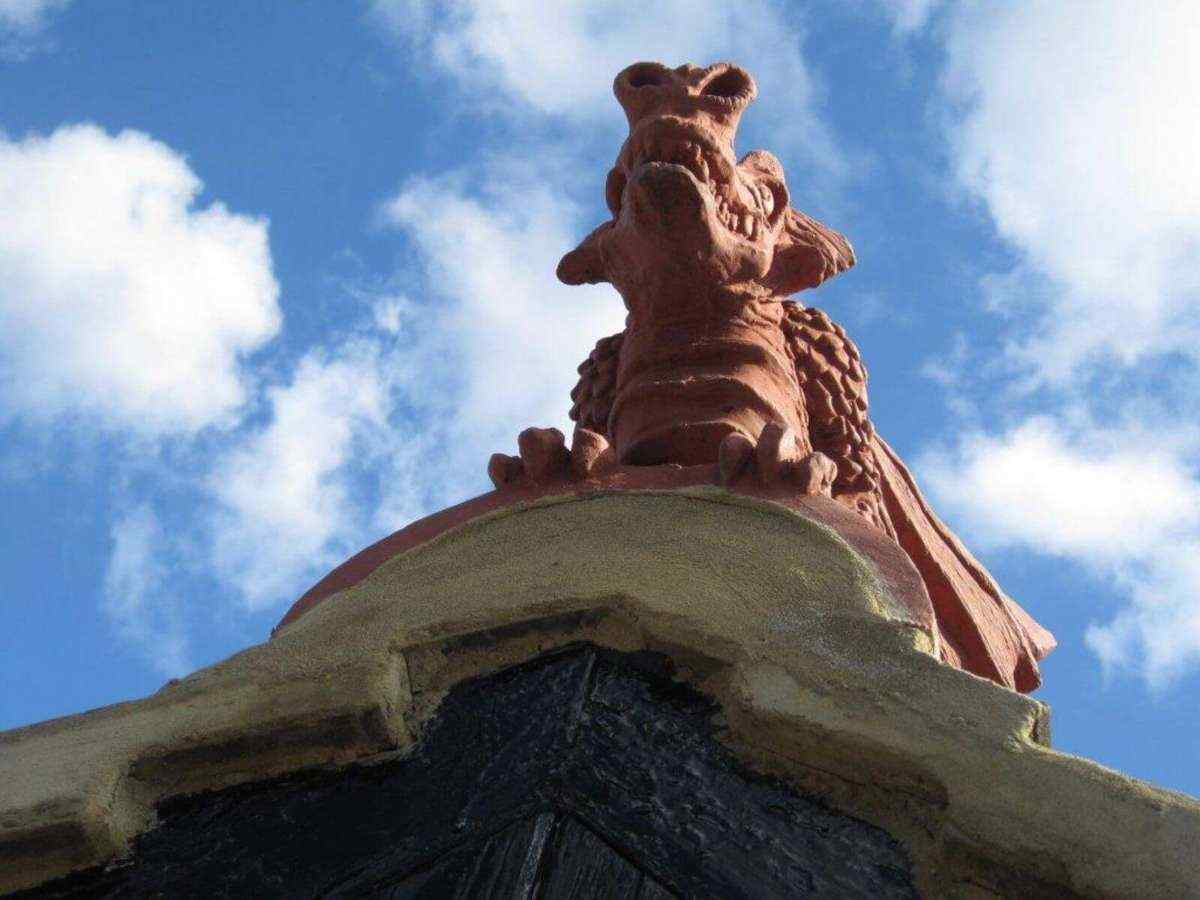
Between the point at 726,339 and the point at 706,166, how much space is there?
38 cm

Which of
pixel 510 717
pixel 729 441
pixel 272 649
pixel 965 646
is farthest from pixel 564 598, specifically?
pixel 965 646

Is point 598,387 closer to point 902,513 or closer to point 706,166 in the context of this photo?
point 706,166

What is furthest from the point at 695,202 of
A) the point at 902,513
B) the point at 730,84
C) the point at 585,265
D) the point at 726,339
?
the point at 902,513

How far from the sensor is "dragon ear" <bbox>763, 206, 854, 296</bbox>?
404cm

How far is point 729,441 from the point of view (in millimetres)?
2744

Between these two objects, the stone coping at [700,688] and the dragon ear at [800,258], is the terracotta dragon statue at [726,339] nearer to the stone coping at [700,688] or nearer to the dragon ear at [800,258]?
the dragon ear at [800,258]

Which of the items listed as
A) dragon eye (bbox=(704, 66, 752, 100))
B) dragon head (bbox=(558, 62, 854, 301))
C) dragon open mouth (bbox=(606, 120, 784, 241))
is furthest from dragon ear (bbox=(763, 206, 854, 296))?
dragon eye (bbox=(704, 66, 752, 100))

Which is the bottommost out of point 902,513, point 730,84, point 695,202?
point 902,513

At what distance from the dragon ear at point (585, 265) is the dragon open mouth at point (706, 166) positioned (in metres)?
0.27

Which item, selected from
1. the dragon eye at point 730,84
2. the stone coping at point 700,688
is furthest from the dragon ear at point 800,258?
the stone coping at point 700,688

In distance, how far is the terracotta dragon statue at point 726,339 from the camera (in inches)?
139

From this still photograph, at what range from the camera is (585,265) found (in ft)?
13.7

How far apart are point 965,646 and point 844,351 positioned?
85 centimetres

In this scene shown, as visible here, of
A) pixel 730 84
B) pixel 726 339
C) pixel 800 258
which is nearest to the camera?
pixel 726 339
